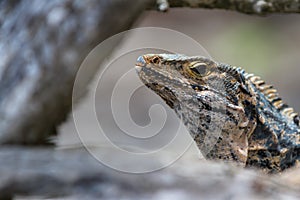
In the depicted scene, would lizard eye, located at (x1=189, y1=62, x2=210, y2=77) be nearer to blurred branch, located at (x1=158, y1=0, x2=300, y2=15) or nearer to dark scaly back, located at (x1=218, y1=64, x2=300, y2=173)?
dark scaly back, located at (x1=218, y1=64, x2=300, y2=173)

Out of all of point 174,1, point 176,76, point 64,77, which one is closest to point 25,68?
point 64,77

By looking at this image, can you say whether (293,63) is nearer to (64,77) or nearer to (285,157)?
(285,157)

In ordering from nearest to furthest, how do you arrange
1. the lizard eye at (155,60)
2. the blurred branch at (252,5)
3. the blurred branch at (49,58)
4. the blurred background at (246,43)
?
the blurred branch at (49,58)
the lizard eye at (155,60)
the blurred branch at (252,5)
the blurred background at (246,43)

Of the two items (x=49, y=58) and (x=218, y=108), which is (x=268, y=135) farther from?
(x=49, y=58)

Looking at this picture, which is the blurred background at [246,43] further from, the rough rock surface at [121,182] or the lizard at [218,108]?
the rough rock surface at [121,182]

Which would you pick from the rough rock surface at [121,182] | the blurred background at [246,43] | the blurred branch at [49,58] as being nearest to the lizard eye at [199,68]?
the blurred branch at [49,58]

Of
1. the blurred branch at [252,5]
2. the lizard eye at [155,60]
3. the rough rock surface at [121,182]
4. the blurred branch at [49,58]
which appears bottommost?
the rough rock surface at [121,182]
